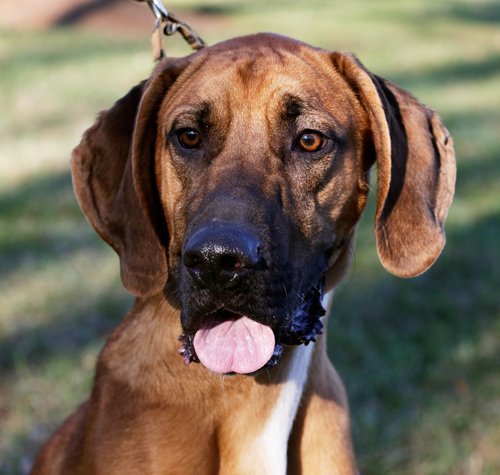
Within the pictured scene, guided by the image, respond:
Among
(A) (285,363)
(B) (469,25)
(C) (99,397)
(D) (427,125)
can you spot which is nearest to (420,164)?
(D) (427,125)

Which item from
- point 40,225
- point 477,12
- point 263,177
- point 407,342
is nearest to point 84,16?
point 477,12

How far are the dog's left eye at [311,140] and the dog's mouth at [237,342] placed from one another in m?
0.55

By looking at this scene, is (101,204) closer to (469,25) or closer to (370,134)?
(370,134)

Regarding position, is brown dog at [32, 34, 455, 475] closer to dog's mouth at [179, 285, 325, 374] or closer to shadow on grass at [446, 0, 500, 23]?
dog's mouth at [179, 285, 325, 374]

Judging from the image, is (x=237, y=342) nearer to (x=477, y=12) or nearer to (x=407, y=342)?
(x=407, y=342)

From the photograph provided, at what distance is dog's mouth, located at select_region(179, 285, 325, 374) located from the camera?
323 cm

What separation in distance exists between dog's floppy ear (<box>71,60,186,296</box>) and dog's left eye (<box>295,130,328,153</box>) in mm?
576

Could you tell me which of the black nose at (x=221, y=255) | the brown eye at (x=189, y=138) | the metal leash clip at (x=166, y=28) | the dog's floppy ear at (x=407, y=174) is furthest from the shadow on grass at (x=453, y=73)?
the black nose at (x=221, y=255)

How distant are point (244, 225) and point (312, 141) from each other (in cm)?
55

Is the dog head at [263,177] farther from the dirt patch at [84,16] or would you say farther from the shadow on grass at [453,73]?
the dirt patch at [84,16]

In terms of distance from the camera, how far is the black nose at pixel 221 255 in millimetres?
2965

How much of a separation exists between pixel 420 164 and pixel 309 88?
0.50m

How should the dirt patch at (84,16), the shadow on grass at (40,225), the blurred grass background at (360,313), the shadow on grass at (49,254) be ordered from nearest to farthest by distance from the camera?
the blurred grass background at (360,313) < the shadow on grass at (49,254) < the shadow on grass at (40,225) < the dirt patch at (84,16)

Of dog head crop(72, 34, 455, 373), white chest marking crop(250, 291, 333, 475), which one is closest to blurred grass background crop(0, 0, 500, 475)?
white chest marking crop(250, 291, 333, 475)
